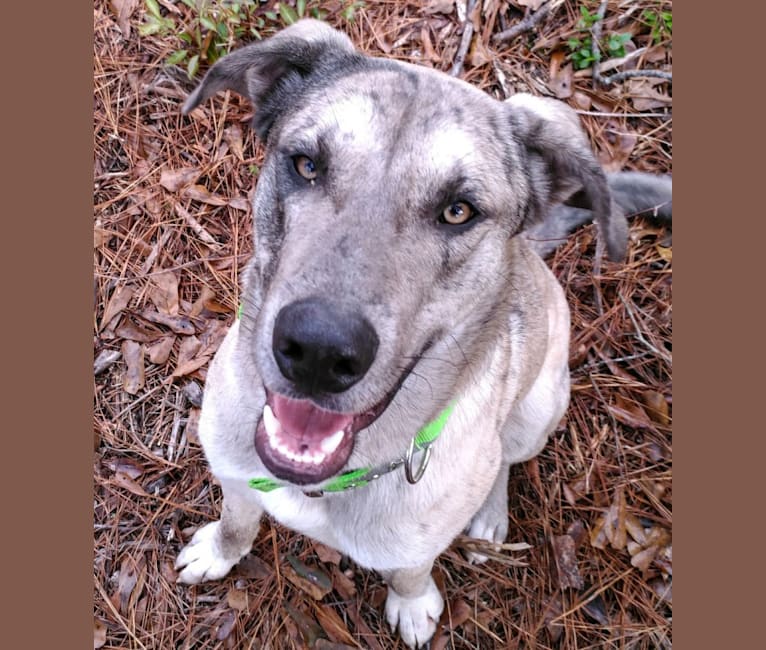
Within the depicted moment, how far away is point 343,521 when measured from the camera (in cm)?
263

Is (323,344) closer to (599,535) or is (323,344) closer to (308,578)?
(308,578)

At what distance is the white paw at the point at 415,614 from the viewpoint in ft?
11.0

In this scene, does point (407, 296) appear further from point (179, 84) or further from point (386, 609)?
point (179, 84)

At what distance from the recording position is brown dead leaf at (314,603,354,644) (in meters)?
3.42

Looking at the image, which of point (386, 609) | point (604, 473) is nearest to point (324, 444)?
point (386, 609)

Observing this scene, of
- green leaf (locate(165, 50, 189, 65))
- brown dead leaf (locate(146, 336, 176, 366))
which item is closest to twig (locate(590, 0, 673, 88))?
green leaf (locate(165, 50, 189, 65))

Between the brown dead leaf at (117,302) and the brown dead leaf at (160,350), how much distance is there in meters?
0.31

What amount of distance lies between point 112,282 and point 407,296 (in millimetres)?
2730

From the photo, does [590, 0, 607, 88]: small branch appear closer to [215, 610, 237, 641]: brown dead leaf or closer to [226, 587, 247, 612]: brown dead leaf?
[226, 587, 247, 612]: brown dead leaf

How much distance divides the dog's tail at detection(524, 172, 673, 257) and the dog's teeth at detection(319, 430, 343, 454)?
186cm

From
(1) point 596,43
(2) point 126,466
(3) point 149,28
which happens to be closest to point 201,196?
(3) point 149,28

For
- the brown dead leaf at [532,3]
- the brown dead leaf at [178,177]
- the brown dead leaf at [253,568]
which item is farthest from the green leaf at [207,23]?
the brown dead leaf at [253,568]

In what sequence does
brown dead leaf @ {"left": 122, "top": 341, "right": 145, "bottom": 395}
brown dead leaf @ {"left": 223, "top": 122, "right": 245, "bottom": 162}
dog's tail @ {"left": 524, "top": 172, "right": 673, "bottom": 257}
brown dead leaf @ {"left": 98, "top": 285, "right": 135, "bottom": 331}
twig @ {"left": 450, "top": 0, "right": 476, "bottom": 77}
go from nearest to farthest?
1. dog's tail @ {"left": 524, "top": 172, "right": 673, "bottom": 257}
2. brown dead leaf @ {"left": 122, "top": 341, "right": 145, "bottom": 395}
3. brown dead leaf @ {"left": 98, "top": 285, "right": 135, "bottom": 331}
4. brown dead leaf @ {"left": 223, "top": 122, "right": 245, "bottom": 162}
5. twig @ {"left": 450, "top": 0, "right": 476, "bottom": 77}

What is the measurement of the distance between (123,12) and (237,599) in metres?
3.74
